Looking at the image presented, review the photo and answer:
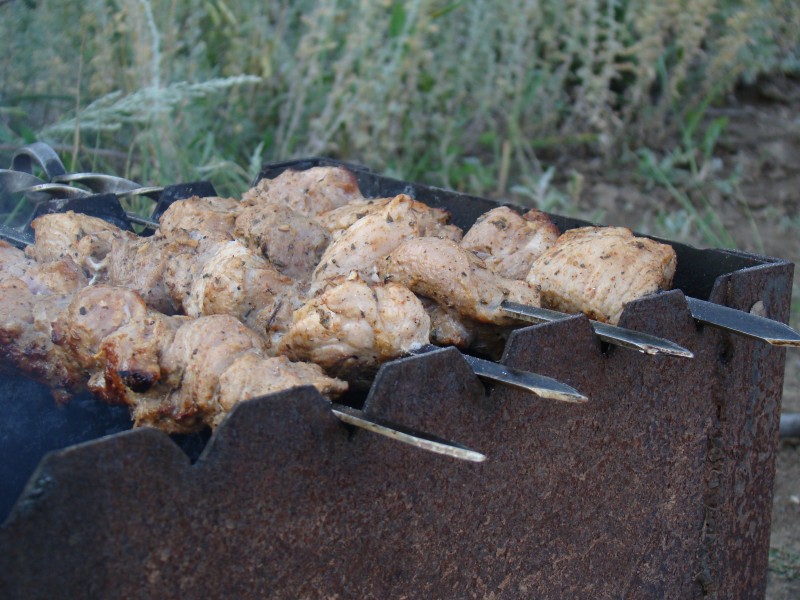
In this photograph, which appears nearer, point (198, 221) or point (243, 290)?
point (243, 290)

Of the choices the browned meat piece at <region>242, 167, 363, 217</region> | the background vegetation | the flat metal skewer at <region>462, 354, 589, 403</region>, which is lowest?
the background vegetation

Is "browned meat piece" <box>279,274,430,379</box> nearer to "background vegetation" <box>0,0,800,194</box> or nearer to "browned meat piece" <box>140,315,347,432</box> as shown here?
"browned meat piece" <box>140,315,347,432</box>

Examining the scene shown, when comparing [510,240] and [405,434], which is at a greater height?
[405,434]

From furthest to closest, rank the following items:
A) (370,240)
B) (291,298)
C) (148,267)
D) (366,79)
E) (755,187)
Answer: (755,187), (366,79), (148,267), (370,240), (291,298)

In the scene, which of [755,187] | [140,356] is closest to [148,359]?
[140,356]

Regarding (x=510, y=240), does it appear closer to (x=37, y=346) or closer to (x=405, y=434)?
(x=405, y=434)

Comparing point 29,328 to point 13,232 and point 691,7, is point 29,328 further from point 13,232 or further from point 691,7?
point 691,7

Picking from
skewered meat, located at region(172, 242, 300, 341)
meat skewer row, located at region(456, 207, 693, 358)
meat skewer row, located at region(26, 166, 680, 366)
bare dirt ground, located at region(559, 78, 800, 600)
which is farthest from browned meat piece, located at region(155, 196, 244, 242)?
bare dirt ground, located at region(559, 78, 800, 600)

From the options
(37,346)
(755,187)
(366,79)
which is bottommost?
(755,187)
